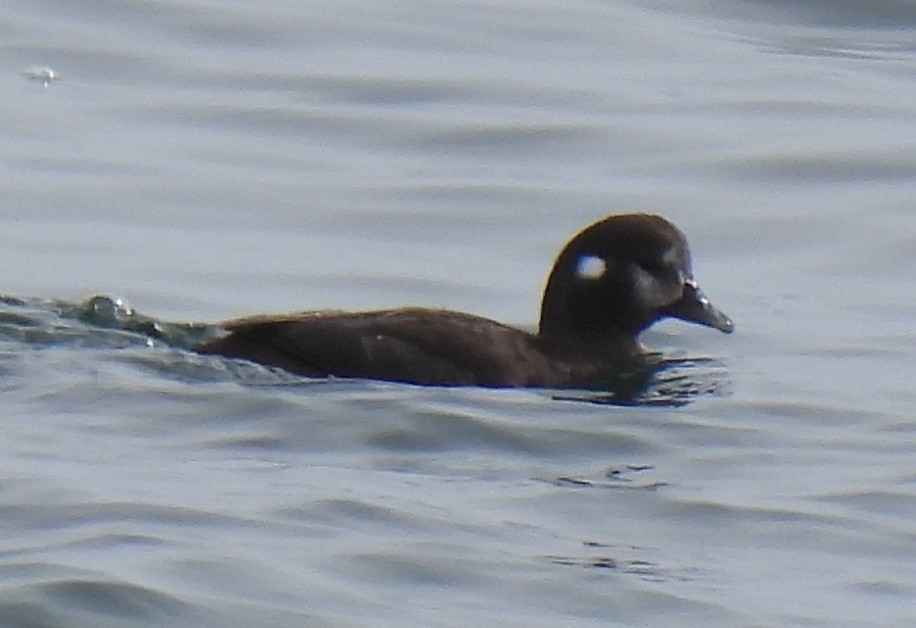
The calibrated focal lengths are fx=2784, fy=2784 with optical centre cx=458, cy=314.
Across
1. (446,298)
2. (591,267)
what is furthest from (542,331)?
(446,298)

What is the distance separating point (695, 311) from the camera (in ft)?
35.1

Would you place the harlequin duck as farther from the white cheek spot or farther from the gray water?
the gray water

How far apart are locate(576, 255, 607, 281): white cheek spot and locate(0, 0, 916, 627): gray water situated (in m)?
0.56

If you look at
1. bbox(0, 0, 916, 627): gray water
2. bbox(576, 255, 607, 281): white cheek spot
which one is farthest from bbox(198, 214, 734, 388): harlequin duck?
bbox(0, 0, 916, 627): gray water

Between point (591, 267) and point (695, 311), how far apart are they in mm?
441

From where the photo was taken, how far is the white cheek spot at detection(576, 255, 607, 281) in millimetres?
10617

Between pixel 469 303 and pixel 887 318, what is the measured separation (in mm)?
1773

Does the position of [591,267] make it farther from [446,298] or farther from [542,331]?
[446,298]

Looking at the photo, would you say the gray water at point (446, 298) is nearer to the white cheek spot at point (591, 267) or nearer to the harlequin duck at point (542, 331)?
the harlequin duck at point (542, 331)

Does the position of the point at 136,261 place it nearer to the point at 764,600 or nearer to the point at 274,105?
the point at 274,105

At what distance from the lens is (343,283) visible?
12195 mm

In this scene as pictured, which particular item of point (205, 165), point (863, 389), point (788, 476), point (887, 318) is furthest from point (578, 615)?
point (205, 165)

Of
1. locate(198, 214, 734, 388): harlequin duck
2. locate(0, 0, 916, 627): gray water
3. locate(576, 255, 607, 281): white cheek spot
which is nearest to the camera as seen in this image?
locate(0, 0, 916, 627): gray water

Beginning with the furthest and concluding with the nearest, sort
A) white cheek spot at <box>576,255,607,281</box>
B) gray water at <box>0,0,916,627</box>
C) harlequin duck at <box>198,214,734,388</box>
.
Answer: white cheek spot at <box>576,255,607,281</box>
harlequin duck at <box>198,214,734,388</box>
gray water at <box>0,0,916,627</box>
